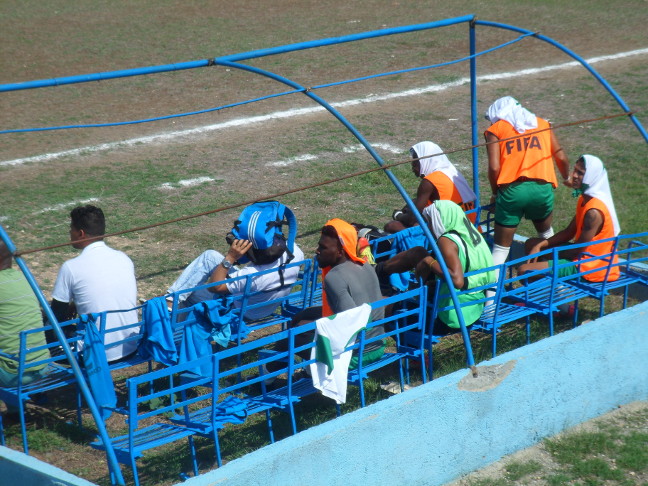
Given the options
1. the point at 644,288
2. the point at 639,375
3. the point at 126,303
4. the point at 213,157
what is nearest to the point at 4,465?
the point at 126,303

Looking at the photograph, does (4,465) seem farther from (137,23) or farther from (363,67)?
(137,23)

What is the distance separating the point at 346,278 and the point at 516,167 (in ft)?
7.39

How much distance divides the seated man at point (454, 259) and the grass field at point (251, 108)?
2585 millimetres

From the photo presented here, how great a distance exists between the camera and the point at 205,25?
63.4 ft

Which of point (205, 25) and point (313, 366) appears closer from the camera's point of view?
point (313, 366)

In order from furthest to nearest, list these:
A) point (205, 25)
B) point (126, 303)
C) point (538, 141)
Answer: point (205, 25) → point (538, 141) → point (126, 303)

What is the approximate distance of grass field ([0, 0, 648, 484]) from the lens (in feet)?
31.6

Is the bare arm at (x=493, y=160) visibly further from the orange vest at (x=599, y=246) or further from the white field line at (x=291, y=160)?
the white field line at (x=291, y=160)

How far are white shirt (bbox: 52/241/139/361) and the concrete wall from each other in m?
1.24

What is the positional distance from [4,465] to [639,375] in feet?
13.5

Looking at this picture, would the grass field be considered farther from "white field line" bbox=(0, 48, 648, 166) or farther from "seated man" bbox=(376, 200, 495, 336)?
"seated man" bbox=(376, 200, 495, 336)

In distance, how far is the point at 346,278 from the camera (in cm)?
545

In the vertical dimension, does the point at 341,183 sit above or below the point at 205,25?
below

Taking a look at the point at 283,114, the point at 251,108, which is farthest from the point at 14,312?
the point at 251,108
